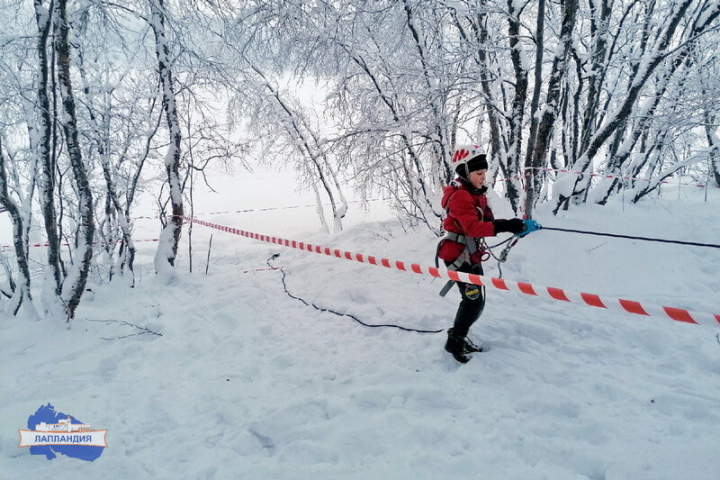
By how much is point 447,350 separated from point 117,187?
8779 mm

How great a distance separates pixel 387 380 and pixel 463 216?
160 centimetres

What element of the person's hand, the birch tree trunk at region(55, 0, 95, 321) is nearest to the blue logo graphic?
the birch tree trunk at region(55, 0, 95, 321)

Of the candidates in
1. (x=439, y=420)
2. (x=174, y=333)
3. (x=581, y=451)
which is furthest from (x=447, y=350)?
(x=174, y=333)

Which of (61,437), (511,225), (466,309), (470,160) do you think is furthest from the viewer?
(466,309)

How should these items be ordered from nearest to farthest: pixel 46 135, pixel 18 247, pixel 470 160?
pixel 470 160 < pixel 46 135 < pixel 18 247

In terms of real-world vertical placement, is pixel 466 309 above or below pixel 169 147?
below

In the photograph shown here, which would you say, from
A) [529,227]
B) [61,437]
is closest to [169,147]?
[61,437]

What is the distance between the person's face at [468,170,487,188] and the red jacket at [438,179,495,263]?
49mm

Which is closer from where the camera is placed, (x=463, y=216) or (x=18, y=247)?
(x=463, y=216)

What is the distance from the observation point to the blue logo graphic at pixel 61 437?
244 cm

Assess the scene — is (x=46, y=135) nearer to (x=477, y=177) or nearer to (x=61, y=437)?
(x=61, y=437)

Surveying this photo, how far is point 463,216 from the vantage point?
3.06 meters

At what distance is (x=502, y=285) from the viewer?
287cm

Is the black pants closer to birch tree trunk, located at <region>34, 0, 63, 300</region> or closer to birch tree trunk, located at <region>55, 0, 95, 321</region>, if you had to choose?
birch tree trunk, located at <region>55, 0, 95, 321</region>
